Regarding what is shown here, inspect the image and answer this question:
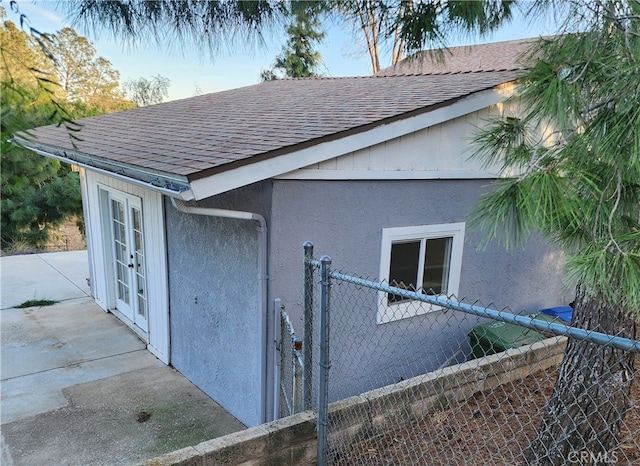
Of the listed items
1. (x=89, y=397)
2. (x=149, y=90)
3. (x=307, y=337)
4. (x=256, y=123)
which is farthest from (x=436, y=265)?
(x=149, y=90)

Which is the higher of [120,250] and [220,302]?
[220,302]

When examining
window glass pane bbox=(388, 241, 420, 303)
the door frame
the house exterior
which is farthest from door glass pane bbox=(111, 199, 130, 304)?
window glass pane bbox=(388, 241, 420, 303)

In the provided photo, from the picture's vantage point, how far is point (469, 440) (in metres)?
3.60

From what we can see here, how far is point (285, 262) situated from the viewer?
13.4ft

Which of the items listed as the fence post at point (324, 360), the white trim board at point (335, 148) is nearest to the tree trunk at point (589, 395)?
the fence post at point (324, 360)

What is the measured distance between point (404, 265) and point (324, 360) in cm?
215

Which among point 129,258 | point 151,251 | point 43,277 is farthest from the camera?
point 43,277

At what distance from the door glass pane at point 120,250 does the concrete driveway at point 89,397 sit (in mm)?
492

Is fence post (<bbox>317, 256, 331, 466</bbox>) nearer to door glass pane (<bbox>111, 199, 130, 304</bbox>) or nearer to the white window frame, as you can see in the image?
the white window frame

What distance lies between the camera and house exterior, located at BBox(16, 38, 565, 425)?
13.0 ft

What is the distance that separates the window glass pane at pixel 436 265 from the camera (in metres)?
5.19

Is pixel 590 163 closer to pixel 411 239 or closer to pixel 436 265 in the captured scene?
pixel 411 239

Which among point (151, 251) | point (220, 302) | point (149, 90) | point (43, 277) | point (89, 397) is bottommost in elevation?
point (43, 277)

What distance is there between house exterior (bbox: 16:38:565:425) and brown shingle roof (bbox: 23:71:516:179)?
0.03 meters
